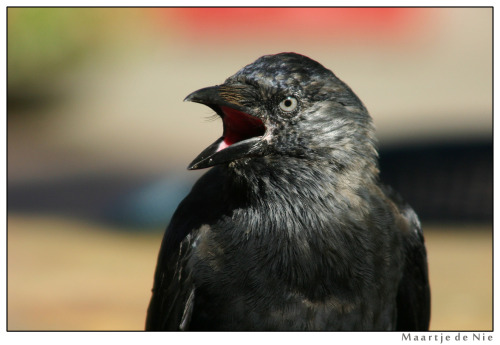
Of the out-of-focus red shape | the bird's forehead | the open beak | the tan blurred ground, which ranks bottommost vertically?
the tan blurred ground

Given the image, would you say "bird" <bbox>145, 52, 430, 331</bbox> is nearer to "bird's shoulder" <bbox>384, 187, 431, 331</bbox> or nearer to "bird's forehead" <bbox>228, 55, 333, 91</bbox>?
"bird's forehead" <bbox>228, 55, 333, 91</bbox>

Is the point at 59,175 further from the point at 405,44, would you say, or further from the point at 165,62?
the point at 405,44

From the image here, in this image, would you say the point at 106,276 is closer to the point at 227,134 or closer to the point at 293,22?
the point at 227,134

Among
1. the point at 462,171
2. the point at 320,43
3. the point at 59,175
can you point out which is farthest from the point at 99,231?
the point at 320,43

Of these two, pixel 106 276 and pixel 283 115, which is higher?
pixel 283 115

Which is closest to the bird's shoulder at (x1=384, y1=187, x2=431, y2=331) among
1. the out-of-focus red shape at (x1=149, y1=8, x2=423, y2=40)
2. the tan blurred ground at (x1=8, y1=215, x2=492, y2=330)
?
the tan blurred ground at (x1=8, y1=215, x2=492, y2=330)

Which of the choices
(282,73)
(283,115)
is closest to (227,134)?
(283,115)
